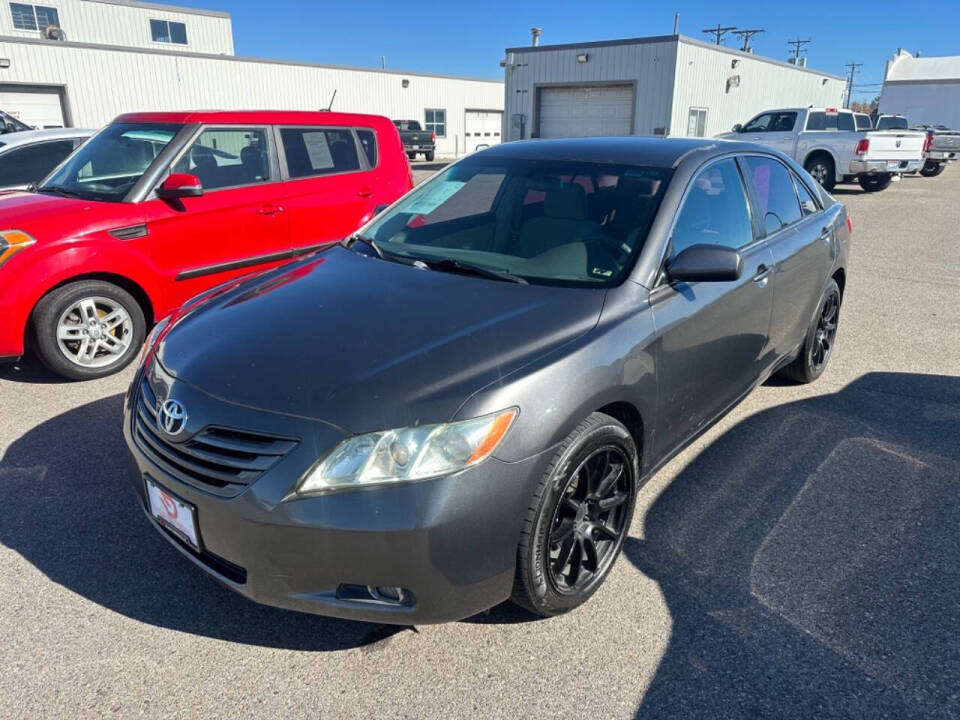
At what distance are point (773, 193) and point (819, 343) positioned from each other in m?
1.30

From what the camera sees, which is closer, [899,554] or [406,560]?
[406,560]

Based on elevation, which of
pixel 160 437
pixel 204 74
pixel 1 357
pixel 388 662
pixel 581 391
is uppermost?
pixel 204 74

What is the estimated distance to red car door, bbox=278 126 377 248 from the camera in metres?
5.64

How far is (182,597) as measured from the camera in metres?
2.53

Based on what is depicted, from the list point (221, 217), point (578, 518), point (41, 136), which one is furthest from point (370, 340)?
point (41, 136)

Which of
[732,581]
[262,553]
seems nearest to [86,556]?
[262,553]

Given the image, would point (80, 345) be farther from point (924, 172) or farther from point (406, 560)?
point (924, 172)

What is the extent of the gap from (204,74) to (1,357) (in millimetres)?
26629

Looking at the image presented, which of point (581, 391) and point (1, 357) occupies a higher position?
Result: point (581, 391)

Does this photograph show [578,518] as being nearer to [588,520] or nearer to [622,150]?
[588,520]

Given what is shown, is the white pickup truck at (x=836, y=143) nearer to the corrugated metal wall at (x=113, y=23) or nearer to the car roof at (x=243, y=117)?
the car roof at (x=243, y=117)

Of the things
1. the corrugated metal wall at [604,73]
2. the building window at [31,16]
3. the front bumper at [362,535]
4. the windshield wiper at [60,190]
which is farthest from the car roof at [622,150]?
the building window at [31,16]

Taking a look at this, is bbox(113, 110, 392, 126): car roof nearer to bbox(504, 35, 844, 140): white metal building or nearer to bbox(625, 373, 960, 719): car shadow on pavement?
bbox(625, 373, 960, 719): car shadow on pavement

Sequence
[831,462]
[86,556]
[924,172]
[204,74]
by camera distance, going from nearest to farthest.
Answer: [86,556], [831,462], [924,172], [204,74]
